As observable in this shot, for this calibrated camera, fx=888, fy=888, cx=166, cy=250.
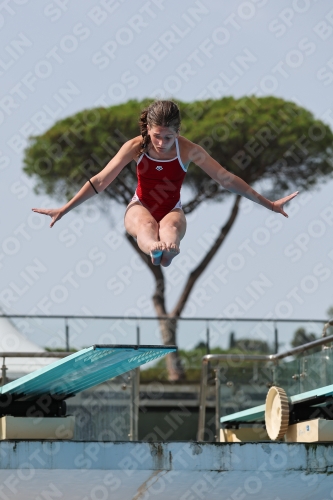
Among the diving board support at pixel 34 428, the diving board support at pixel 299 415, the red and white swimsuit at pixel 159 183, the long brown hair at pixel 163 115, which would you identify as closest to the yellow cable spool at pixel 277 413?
the diving board support at pixel 299 415

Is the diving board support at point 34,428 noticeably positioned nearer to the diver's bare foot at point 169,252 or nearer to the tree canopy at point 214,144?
the diver's bare foot at point 169,252

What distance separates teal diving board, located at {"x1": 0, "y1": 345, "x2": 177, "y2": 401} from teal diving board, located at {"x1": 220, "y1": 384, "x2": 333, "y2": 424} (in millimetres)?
1485

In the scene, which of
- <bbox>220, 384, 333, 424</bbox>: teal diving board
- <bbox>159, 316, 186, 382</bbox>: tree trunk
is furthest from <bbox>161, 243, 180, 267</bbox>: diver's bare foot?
<bbox>159, 316, 186, 382</bbox>: tree trunk

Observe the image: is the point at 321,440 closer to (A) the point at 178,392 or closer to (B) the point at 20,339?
(B) the point at 20,339

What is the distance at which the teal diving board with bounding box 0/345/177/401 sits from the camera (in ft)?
24.1

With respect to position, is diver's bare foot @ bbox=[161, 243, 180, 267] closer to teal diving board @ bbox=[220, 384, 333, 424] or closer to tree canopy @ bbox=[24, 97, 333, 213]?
teal diving board @ bbox=[220, 384, 333, 424]

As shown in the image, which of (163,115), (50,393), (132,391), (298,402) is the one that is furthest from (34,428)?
(163,115)

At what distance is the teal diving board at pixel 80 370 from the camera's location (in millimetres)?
7341

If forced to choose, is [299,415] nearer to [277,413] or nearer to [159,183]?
[277,413]

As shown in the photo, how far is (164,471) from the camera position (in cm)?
688

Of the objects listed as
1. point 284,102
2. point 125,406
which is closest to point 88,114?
point 284,102

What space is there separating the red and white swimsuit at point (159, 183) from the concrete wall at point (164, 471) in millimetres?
1923

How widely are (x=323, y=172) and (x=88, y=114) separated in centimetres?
792

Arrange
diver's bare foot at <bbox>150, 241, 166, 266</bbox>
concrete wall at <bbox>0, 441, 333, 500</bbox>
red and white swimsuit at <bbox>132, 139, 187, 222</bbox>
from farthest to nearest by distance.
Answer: red and white swimsuit at <bbox>132, 139, 187, 222</bbox>, concrete wall at <bbox>0, 441, 333, 500</bbox>, diver's bare foot at <bbox>150, 241, 166, 266</bbox>
